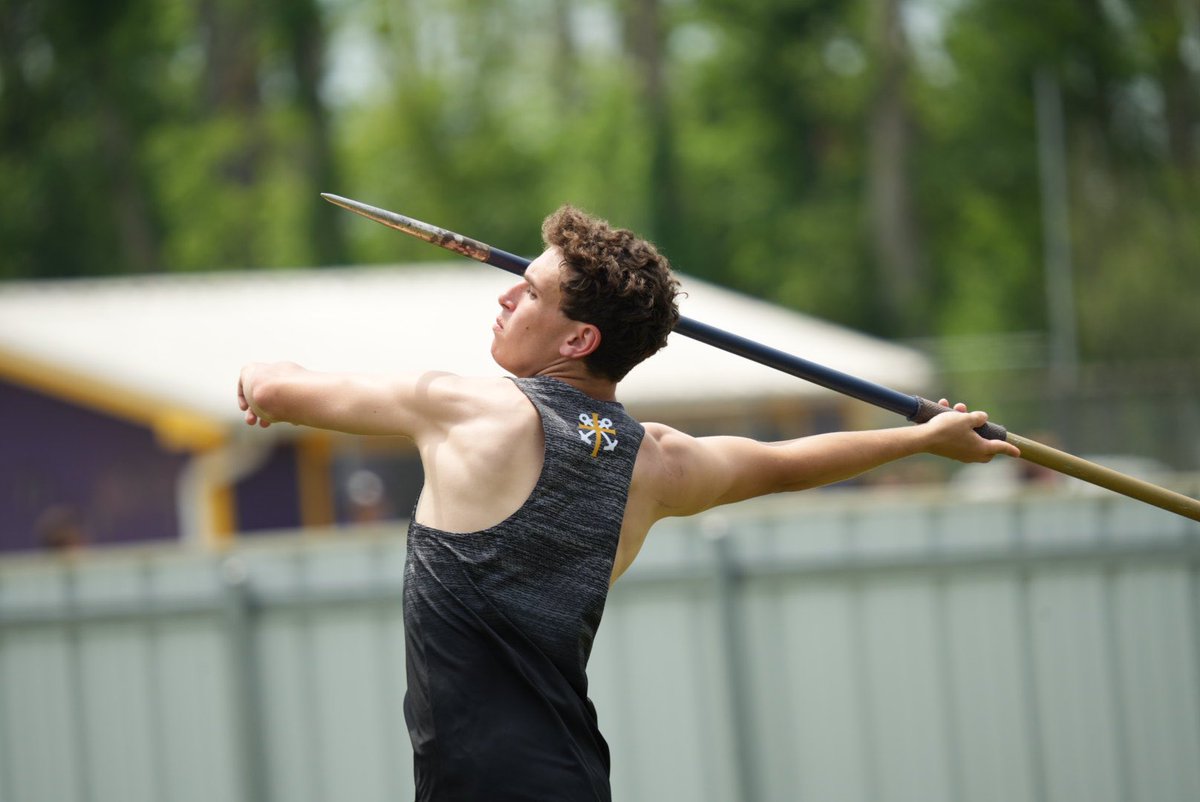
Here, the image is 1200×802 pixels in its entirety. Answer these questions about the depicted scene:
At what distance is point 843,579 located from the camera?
5.81 m

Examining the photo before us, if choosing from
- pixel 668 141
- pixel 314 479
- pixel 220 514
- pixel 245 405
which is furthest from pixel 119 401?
pixel 668 141

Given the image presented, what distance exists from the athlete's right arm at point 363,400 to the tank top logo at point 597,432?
0.27 metres

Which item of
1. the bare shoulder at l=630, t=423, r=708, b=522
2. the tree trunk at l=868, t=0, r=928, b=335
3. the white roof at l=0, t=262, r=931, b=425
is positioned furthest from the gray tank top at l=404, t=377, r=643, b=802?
the tree trunk at l=868, t=0, r=928, b=335

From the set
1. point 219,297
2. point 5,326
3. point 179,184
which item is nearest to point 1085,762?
point 5,326

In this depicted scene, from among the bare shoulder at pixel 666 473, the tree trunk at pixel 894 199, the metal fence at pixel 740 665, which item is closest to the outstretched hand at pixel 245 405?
the bare shoulder at pixel 666 473

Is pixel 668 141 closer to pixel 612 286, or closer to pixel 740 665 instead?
pixel 740 665

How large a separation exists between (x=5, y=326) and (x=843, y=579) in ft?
39.7

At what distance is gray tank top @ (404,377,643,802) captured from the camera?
3176mm

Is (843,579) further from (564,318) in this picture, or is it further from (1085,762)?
(564,318)

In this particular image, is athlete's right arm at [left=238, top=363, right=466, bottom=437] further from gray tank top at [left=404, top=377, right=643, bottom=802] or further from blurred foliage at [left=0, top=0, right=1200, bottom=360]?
blurred foliage at [left=0, top=0, right=1200, bottom=360]

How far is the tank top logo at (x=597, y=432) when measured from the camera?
3.29m

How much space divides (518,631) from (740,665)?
2.77 meters

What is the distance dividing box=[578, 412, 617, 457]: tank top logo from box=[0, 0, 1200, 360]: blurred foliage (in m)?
29.4

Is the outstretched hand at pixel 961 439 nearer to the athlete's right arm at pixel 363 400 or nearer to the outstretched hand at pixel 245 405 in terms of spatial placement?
the athlete's right arm at pixel 363 400
